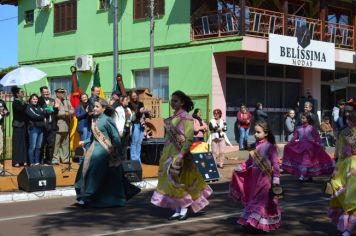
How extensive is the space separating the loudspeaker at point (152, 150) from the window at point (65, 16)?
12771 millimetres

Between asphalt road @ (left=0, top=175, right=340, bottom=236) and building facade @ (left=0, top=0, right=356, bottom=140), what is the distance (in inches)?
430

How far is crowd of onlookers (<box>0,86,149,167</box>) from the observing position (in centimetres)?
1391

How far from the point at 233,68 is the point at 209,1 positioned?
2653 mm

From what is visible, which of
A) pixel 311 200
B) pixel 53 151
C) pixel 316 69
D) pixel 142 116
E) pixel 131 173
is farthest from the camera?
pixel 316 69

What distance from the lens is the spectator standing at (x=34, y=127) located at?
14109 mm

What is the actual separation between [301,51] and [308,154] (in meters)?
9.66

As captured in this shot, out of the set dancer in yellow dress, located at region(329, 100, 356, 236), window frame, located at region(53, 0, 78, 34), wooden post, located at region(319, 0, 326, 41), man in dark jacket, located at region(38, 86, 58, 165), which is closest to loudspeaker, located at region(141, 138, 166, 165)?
man in dark jacket, located at region(38, 86, 58, 165)

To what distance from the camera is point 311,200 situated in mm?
10703

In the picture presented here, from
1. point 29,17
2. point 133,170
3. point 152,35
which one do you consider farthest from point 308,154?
point 29,17

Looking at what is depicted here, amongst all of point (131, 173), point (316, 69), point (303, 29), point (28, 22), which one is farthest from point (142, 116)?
point (28, 22)

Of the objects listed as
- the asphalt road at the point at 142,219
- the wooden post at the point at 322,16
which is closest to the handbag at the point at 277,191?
the asphalt road at the point at 142,219

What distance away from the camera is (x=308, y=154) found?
44.0ft

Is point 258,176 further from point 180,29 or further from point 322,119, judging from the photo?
point 322,119

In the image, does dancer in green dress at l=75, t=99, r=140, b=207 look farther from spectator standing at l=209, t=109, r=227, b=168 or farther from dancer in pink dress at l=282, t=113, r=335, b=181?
spectator standing at l=209, t=109, r=227, b=168
